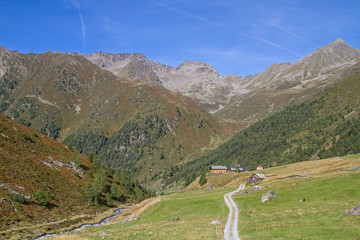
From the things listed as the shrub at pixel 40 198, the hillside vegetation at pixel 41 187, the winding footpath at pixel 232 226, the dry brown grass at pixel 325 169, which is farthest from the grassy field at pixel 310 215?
the shrub at pixel 40 198

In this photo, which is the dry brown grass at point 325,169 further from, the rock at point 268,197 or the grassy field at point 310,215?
the rock at point 268,197

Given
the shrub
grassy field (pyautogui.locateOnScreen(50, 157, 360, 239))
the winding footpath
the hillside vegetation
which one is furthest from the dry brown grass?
the shrub

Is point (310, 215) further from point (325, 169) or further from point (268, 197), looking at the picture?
point (325, 169)

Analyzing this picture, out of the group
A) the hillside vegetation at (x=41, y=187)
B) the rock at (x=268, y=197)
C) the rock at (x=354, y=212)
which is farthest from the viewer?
the hillside vegetation at (x=41, y=187)

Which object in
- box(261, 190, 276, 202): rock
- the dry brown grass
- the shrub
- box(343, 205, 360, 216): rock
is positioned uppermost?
the shrub

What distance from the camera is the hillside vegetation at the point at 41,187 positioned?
211 ft

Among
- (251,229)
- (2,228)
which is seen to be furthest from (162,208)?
(251,229)

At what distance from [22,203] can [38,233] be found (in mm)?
18651

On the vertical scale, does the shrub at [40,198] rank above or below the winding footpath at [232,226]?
above

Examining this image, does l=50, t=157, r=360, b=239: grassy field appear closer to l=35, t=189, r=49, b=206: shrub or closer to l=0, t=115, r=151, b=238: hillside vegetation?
l=0, t=115, r=151, b=238: hillside vegetation

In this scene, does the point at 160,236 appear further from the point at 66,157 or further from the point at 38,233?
the point at 66,157

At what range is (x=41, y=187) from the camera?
82.5 metres

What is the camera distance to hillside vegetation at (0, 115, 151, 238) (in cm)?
6423

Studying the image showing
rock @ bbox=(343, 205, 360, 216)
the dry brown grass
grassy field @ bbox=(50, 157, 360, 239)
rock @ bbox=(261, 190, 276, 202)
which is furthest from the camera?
the dry brown grass
